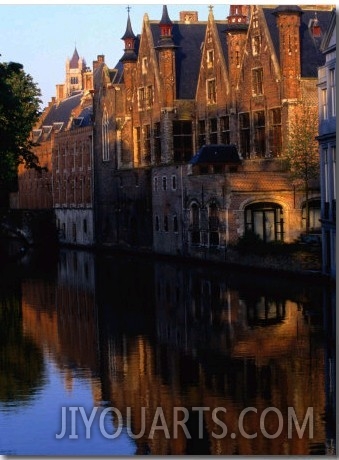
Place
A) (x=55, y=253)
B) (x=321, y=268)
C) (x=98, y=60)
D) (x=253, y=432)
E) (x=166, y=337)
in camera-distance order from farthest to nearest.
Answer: (x=98, y=60)
(x=55, y=253)
(x=321, y=268)
(x=166, y=337)
(x=253, y=432)

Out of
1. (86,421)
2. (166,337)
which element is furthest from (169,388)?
(166,337)

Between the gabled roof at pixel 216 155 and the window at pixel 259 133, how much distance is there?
1.42 m

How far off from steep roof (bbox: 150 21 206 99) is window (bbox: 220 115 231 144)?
18.6 ft

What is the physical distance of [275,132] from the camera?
67.8 metres

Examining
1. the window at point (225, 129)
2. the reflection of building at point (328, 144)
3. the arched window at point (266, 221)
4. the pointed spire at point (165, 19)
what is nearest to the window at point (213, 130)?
the window at point (225, 129)

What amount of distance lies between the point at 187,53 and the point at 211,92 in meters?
5.77

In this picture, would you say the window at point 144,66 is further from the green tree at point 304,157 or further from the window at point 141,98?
the green tree at point 304,157

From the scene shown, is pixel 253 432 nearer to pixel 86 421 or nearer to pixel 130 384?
pixel 86 421

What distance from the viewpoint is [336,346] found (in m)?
31.2

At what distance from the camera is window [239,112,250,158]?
7075cm

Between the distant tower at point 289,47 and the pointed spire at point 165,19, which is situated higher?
the pointed spire at point 165,19

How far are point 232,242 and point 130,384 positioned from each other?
34.1 meters

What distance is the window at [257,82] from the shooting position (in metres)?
69.0

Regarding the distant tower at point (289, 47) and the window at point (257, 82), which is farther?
the window at point (257, 82)
